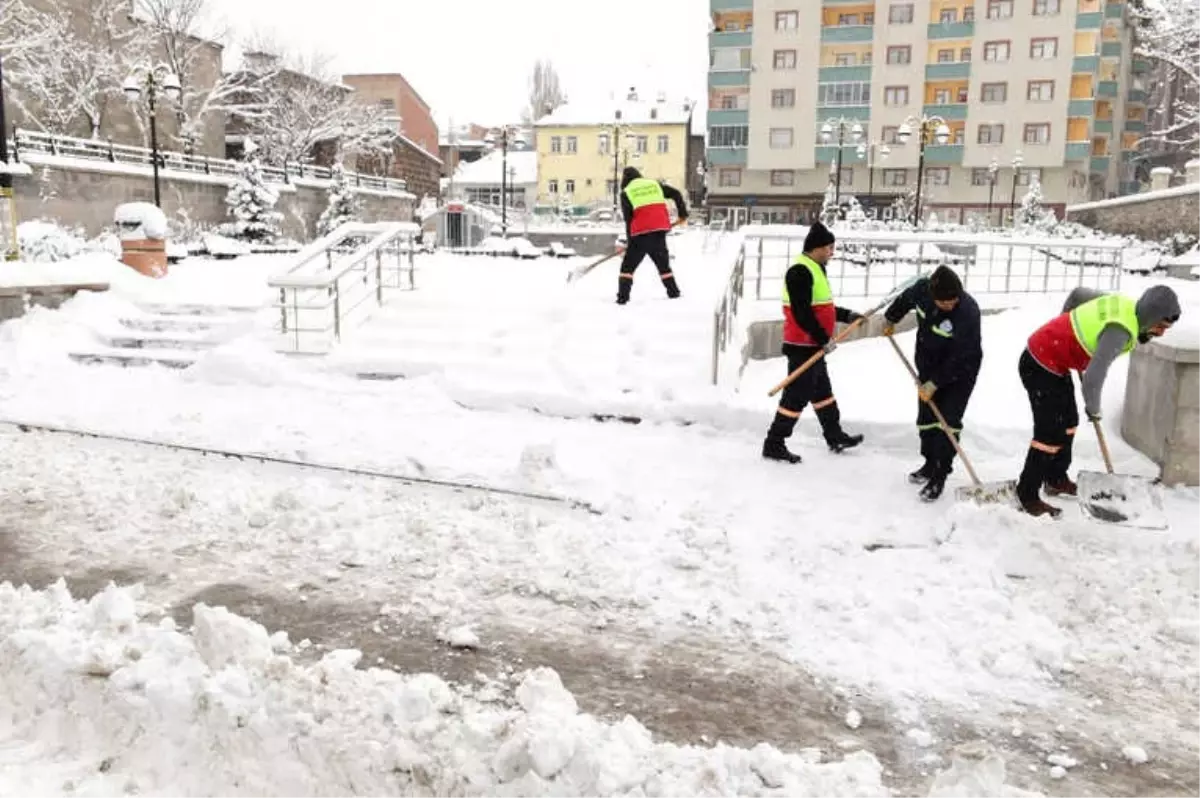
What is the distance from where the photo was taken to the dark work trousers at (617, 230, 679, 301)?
9.88m

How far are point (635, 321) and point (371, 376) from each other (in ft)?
8.95

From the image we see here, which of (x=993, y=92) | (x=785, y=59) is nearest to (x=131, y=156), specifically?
(x=785, y=59)

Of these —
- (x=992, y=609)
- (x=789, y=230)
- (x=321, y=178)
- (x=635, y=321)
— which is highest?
(x=321, y=178)

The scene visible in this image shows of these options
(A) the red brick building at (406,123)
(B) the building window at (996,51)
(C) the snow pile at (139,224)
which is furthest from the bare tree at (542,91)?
(C) the snow pile at (139,224)

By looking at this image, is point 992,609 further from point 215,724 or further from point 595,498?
point 215,724

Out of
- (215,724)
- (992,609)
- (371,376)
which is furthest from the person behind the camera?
(371,376)

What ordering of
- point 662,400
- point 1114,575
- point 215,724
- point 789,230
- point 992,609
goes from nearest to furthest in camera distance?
1. point 215,724
2. point 992,609
3. point 1114,575
4. point 662,400
5. point 789,230

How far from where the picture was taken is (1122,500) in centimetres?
531

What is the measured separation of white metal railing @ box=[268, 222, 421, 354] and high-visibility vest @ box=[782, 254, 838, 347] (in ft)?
16.3

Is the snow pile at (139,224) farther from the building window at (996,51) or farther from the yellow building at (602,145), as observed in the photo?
the yellow building at (602,145)

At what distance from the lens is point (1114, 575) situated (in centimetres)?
464

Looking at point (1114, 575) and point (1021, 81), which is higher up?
point (1021, 81)

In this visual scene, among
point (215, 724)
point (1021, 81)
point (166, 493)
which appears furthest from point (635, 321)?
point (1021, 81)

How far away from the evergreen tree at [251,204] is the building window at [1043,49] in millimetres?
39357
